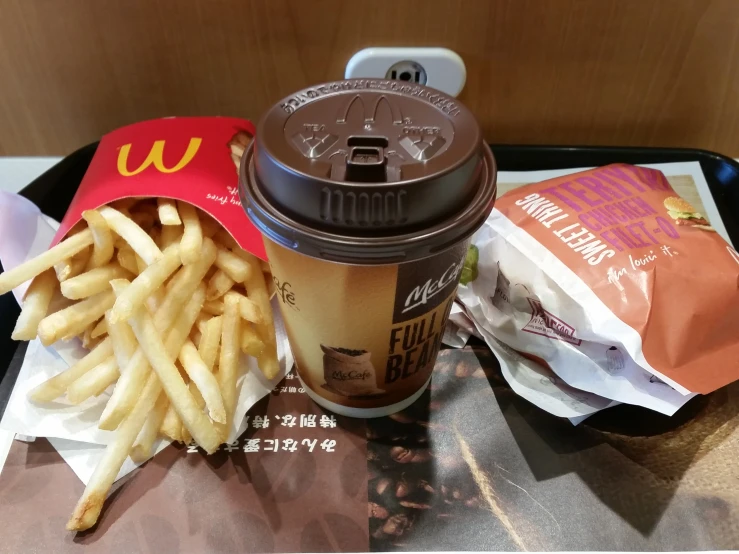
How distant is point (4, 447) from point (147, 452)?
189 millimetres

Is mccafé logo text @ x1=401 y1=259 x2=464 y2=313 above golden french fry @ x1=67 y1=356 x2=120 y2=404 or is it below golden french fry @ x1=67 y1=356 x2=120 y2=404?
above

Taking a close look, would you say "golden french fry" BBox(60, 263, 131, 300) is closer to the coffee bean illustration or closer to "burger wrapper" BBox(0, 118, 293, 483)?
"burger wrapper" BBox(0, 118, 293, 483)

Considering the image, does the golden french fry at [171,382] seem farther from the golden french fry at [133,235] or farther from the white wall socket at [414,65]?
the white wall socket at [414,65]

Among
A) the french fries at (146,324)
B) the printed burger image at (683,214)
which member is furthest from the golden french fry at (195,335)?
the printed burger image at (683,214)

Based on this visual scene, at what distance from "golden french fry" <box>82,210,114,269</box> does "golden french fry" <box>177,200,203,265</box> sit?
0.30 feet

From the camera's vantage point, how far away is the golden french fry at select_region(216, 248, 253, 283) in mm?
770

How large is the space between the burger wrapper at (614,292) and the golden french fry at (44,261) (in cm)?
52

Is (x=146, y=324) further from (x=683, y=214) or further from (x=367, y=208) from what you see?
(x=683, y=214)

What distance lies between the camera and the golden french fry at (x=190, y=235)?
71 centimetres

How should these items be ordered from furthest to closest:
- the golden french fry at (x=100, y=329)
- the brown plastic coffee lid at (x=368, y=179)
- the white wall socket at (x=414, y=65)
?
the white wall socket at (x=414, y=65) → the golden french fry at (x=100, y=329) → the brown plastic coffee lid at (x=368, y=179)

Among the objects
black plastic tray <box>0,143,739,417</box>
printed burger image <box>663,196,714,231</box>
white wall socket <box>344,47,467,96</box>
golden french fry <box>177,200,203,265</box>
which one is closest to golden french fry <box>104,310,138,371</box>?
golden french fry <box>177,200,203,265</box>

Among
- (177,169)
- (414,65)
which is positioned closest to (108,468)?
(177,169)

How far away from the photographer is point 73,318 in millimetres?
708

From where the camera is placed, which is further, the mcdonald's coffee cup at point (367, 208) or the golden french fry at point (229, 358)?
the golden french fry at point (229, 358)
